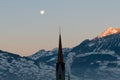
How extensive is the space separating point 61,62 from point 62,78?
6.92m

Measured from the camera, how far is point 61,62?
19975 cm

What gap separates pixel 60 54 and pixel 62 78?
11192 millimetres

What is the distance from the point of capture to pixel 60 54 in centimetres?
19600

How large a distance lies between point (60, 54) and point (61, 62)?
5.19 meters

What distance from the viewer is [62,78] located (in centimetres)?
19988
